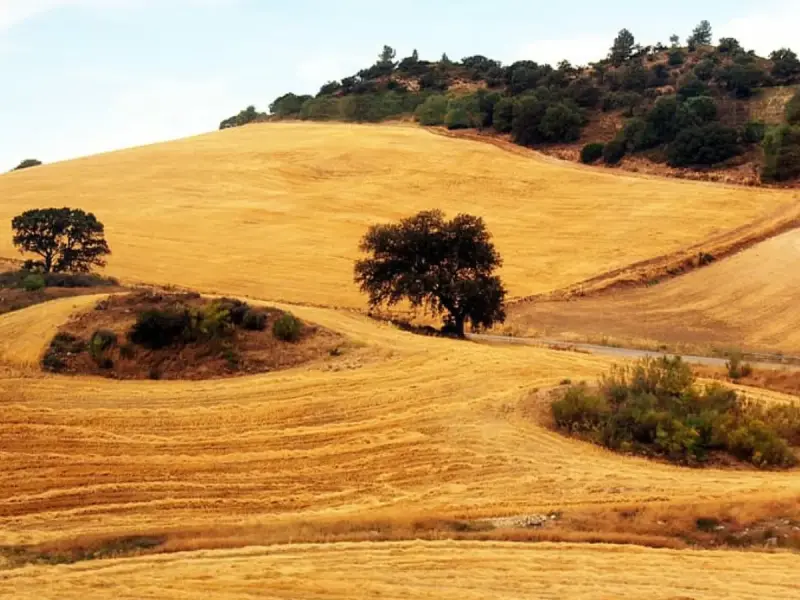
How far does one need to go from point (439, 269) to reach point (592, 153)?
1914 inches

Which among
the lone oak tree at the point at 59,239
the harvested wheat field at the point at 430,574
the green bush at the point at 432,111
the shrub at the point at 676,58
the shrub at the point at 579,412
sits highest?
the shrub at the point at 676,58

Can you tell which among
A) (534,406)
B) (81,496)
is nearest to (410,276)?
(534,406)

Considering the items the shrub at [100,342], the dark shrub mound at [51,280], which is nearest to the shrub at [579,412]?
the shrub at [100,342]

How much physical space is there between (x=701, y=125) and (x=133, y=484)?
7074cm

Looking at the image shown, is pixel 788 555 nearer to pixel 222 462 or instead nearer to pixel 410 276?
pixel 222 462

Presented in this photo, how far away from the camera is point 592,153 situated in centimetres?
8081

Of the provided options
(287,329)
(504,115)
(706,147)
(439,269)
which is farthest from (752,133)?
(287,329)

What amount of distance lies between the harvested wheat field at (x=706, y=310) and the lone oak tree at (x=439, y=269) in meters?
6.10

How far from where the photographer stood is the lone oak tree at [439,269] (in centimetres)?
3516

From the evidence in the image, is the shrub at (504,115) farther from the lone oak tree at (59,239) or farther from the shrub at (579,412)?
the shrub at (579,412)

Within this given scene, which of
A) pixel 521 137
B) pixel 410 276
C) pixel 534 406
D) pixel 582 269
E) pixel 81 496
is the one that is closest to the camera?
pixel 81 496

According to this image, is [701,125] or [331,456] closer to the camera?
[331,456]

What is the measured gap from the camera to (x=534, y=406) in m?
21.9

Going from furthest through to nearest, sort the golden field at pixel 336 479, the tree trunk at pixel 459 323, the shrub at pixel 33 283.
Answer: the tree trunk at pixel 459 323
the shrub at pixel 33 283
the golden field at pixel 336 479
